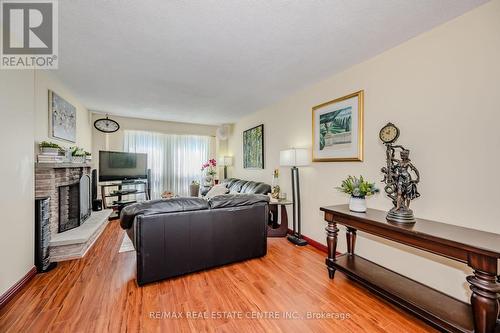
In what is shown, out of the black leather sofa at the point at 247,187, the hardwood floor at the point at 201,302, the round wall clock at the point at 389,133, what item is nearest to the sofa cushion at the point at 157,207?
the hardwood floor at the point at 201,302

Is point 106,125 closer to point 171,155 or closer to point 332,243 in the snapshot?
point 171,155

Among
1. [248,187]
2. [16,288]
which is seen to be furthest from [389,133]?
Result: [16,288]

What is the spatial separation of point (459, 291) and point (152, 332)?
8.15 feet

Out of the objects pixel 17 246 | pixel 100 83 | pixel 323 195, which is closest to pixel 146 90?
pixel 100 83

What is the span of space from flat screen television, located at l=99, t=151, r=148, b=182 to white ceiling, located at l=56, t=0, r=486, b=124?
172cm

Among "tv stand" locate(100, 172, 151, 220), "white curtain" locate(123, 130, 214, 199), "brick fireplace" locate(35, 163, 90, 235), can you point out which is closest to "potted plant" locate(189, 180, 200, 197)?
"white curtain" locate(123, 130, 214, 199)

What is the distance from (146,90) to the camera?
11.0 ft

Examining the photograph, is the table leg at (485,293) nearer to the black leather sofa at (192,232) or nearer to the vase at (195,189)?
the black leather sofa at (192,232)

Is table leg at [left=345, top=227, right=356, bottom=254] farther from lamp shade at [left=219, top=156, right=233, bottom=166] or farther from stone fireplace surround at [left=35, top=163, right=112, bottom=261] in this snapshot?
lamp shade at [left=219, top=156, right=233, bottom=166]

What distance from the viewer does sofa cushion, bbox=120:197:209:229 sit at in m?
2.05

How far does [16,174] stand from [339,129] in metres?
3.60

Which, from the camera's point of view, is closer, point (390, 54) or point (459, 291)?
point (459, 291)

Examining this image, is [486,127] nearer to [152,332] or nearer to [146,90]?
[152,332]

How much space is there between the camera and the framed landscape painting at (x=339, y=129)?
2508mm
